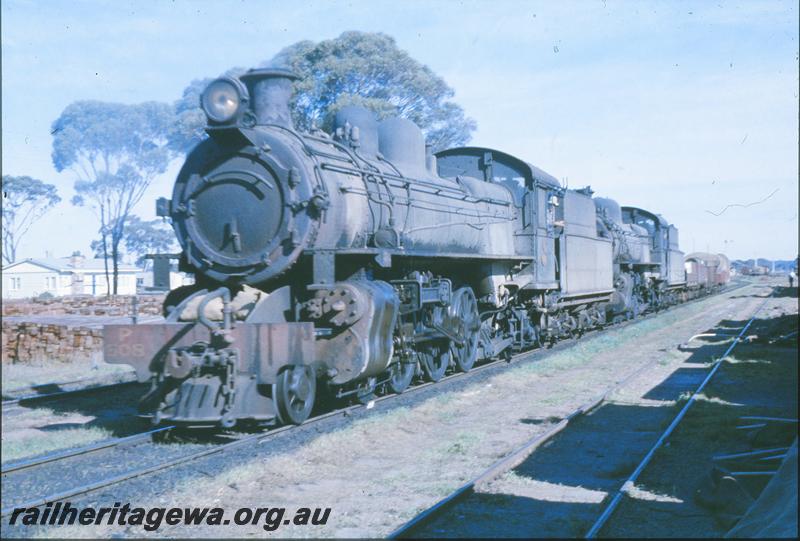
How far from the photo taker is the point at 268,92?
343 inches

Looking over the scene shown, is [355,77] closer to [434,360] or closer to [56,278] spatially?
[434,360]

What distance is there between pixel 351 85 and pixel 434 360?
21293 millimetres

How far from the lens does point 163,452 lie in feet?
23.0

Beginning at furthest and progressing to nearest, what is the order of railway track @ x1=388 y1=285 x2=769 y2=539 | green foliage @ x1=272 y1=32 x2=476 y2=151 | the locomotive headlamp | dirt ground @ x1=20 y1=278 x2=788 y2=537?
green foliage @ x1=272 y1=32 x2=476 y2=151, the locomotive headlamp, dirt ground @ x1=20 y1=278 x2=788 y2=537, railway track @ x1=388 y1=285 x2=769 y2=539

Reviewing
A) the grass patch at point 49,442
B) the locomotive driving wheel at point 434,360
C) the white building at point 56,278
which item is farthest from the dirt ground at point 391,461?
the white building at point 56,278

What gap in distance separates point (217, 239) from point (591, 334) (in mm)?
13181

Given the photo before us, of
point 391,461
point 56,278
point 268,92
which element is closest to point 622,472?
point 391,461

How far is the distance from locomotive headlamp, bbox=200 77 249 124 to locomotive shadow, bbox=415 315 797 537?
4.72 metres

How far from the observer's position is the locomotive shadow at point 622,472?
16.5ft

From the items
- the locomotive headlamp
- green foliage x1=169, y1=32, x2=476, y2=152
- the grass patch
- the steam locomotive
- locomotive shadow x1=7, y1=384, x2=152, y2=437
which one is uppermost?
green foliage x1=169, y1=32, x2=476, y2=152

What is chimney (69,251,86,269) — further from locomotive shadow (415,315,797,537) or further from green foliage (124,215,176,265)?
locomotive shadow (415,315,797,537)

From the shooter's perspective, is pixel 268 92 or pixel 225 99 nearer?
pixel 225 99

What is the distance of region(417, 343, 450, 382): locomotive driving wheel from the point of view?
10680mm

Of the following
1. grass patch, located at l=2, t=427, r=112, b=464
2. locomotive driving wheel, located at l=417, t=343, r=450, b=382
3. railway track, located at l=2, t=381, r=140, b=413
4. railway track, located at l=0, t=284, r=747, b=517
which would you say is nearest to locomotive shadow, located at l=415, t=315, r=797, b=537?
railway track, located at l=0, t=284, r=747, b=517
